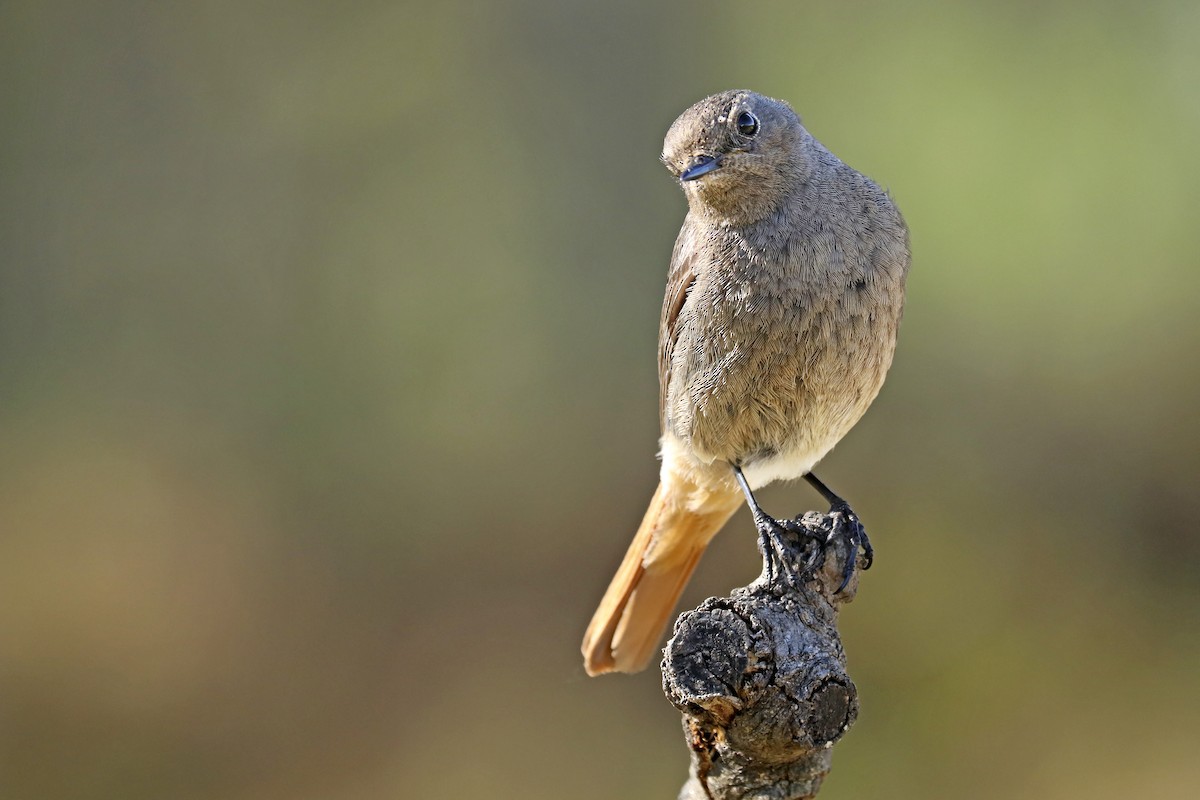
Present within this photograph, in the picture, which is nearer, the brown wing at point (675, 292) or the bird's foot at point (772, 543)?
the bird's foot at point (772, 543)

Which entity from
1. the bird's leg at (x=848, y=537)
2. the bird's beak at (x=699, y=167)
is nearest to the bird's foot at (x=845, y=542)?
the bird's leg at (x=848, y=537)

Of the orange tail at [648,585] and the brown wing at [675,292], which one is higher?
the brown wing at [675,292]

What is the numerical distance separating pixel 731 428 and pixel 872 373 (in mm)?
339

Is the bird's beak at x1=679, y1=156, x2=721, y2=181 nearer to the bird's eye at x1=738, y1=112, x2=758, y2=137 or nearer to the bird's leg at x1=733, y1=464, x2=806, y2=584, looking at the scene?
the bird's eye at x1=738, y1=112, x2=758, y2=137

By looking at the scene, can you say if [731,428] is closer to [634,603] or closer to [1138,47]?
[634,603]

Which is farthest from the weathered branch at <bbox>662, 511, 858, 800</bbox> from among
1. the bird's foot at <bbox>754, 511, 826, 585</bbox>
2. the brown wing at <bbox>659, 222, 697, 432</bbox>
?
the brown wing at <bbox>659, 222, 697, 432</bbox>

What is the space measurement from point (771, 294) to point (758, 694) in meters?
0.90

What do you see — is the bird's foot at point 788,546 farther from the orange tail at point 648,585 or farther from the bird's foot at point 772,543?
the orange tail at point 648,585

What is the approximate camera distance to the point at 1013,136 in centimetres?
428

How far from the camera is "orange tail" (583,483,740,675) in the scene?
296 cm

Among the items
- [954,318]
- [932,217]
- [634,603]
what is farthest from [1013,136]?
[634,603]

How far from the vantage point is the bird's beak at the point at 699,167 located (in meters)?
2.34

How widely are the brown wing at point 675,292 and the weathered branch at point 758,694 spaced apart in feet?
2.68

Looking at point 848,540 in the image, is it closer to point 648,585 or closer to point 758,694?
point 648,585
